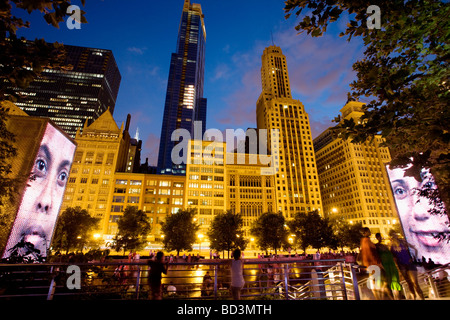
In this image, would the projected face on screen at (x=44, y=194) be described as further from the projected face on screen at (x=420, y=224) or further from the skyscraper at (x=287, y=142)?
the skyscraper at (x=287, y=142)

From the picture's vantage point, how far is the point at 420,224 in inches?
619

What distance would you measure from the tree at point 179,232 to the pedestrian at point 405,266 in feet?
131

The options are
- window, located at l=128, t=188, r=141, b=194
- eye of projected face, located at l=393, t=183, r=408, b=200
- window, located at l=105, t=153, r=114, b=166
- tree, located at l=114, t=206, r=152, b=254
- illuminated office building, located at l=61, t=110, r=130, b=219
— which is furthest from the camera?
window, located at l=105, t=153, r=114, b=166

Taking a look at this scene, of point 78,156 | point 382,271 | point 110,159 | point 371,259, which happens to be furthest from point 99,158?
point 382,271

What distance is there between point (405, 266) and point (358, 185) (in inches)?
4104

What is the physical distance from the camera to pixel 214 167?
275ft

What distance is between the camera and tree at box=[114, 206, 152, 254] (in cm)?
4112

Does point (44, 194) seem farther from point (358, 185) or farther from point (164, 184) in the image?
point (358, 185)

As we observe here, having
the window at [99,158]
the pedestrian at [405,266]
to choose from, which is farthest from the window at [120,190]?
the pedestrian at [405,266]

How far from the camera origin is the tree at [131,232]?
41.1 meters

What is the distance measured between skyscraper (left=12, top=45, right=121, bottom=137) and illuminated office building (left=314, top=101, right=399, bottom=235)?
15200cm

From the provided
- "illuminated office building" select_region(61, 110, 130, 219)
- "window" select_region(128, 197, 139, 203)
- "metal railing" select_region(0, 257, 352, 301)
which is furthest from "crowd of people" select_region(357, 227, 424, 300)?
"illuminated office building" select_region(61, 110, 130, 219)

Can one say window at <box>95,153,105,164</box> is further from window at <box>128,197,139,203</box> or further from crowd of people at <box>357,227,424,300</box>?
crowd of people at <box>357,227,424,300</box>
